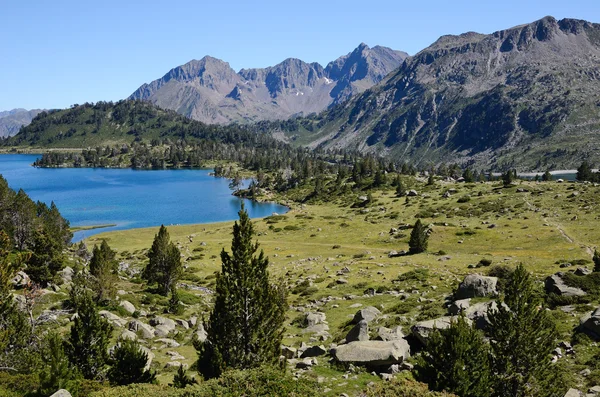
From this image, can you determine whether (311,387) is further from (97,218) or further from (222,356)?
(97,218)

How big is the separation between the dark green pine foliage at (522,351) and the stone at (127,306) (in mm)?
34957

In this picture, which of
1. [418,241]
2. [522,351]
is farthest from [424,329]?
[418,241]

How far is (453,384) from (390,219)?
87.2 meters

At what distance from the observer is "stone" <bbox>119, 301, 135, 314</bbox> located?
40.8 m

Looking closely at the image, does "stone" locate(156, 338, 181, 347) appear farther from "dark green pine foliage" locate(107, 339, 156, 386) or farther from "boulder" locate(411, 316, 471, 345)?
"boulder" locate(411, 316, 471, 345)

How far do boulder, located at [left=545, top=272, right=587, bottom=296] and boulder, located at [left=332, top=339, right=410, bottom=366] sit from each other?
50.1 ft

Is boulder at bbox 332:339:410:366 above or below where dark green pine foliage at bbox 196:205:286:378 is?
below

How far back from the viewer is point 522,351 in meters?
17.5

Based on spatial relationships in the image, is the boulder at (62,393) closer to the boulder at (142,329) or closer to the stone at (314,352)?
the stone at (314,352)

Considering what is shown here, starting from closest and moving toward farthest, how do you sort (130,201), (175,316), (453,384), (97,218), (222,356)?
(453,384) → (222,356) → (175,316) → (97,218) → (130,201)

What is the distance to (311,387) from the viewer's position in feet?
60.5

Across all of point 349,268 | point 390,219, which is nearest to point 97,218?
point 390,219

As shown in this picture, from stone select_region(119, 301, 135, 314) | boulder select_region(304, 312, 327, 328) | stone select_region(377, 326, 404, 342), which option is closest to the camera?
stone select_region(377, 326, 404, 342)

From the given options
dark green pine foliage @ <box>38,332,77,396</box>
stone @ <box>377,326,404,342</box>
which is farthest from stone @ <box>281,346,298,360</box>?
dark green pine foliage @ <box>38,332,77,396</box>
